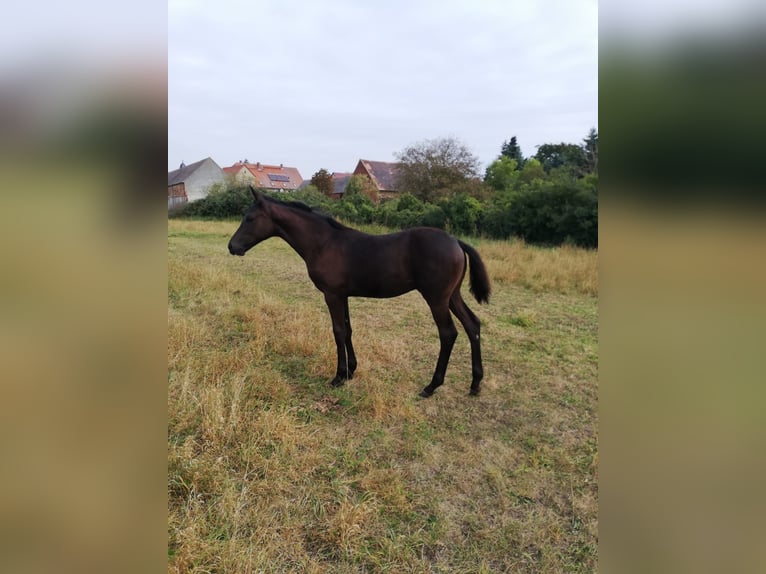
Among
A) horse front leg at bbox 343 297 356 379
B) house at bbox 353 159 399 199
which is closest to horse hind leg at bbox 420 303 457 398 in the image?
horse front leg at bbox 343 297 356 379

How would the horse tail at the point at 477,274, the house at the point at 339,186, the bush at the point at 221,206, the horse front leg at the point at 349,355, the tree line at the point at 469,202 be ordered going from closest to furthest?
the horse tail at the point at 477,274 < the horse front leg at the point at 349,355 < the tree line at the point at 469,202 < the bush at the point at 221,206 < the house at the point at 339,186

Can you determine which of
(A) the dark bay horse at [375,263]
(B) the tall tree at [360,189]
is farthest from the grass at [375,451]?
(B) the tall tree at [360,189]

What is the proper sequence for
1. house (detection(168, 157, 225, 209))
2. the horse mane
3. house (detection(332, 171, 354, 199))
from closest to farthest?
the horse mane < house (detection(168, 157, 225, 209)) < house (detection(332, 171, 354, 199))

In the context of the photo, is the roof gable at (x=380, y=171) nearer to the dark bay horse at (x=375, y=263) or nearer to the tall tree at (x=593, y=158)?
the dark bay horse at (x=375, y=263)

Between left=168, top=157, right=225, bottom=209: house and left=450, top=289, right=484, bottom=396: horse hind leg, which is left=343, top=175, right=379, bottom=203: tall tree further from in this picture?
left=450, top=289, right=484, bottom=396: horse hind leg

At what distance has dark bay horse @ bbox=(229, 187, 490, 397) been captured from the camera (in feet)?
11.9

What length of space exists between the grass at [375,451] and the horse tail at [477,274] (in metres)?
0.92

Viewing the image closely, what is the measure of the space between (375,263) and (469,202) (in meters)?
14.0

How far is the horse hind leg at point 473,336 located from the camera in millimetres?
3828

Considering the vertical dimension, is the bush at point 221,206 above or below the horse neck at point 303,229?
above

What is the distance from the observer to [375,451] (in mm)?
2912
